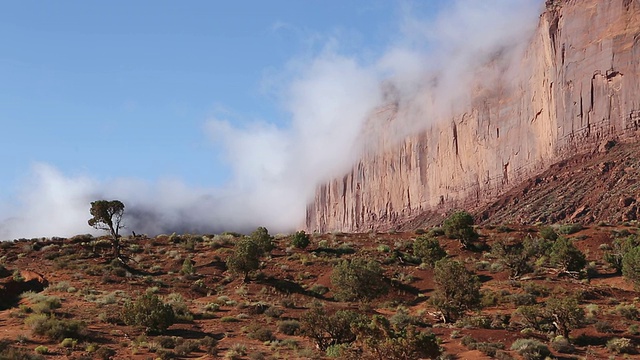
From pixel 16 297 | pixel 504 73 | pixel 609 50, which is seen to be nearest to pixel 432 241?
pixel 16 297

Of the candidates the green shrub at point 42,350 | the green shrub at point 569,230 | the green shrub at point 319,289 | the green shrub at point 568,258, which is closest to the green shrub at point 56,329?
the green shrub at point 42,350

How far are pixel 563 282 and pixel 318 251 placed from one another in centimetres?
2057

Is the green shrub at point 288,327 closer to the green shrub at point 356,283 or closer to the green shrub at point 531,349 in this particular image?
the green shrub at point 356,283

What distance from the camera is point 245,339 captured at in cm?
2414

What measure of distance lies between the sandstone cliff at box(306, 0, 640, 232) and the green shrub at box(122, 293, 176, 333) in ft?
290

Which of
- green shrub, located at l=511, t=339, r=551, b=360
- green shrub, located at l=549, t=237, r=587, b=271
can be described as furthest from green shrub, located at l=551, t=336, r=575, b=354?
green shrub, located at l=549, t=237, r=587, b=271

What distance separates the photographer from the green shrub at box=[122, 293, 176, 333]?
23.8m

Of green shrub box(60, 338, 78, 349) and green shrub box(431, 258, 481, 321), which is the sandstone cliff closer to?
green shrub box(431, 258, 481, 321)

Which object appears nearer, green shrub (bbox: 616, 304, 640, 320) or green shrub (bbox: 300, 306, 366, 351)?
green shrub (bbox: 300, 306, 366, 351)

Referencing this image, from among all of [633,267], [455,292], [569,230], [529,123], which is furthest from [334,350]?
[529,123]

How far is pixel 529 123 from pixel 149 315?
111 m

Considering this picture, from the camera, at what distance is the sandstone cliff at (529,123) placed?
322 ft

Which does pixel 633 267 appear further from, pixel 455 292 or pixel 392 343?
pixel 392 343

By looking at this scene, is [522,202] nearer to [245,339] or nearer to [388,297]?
[388,297]
